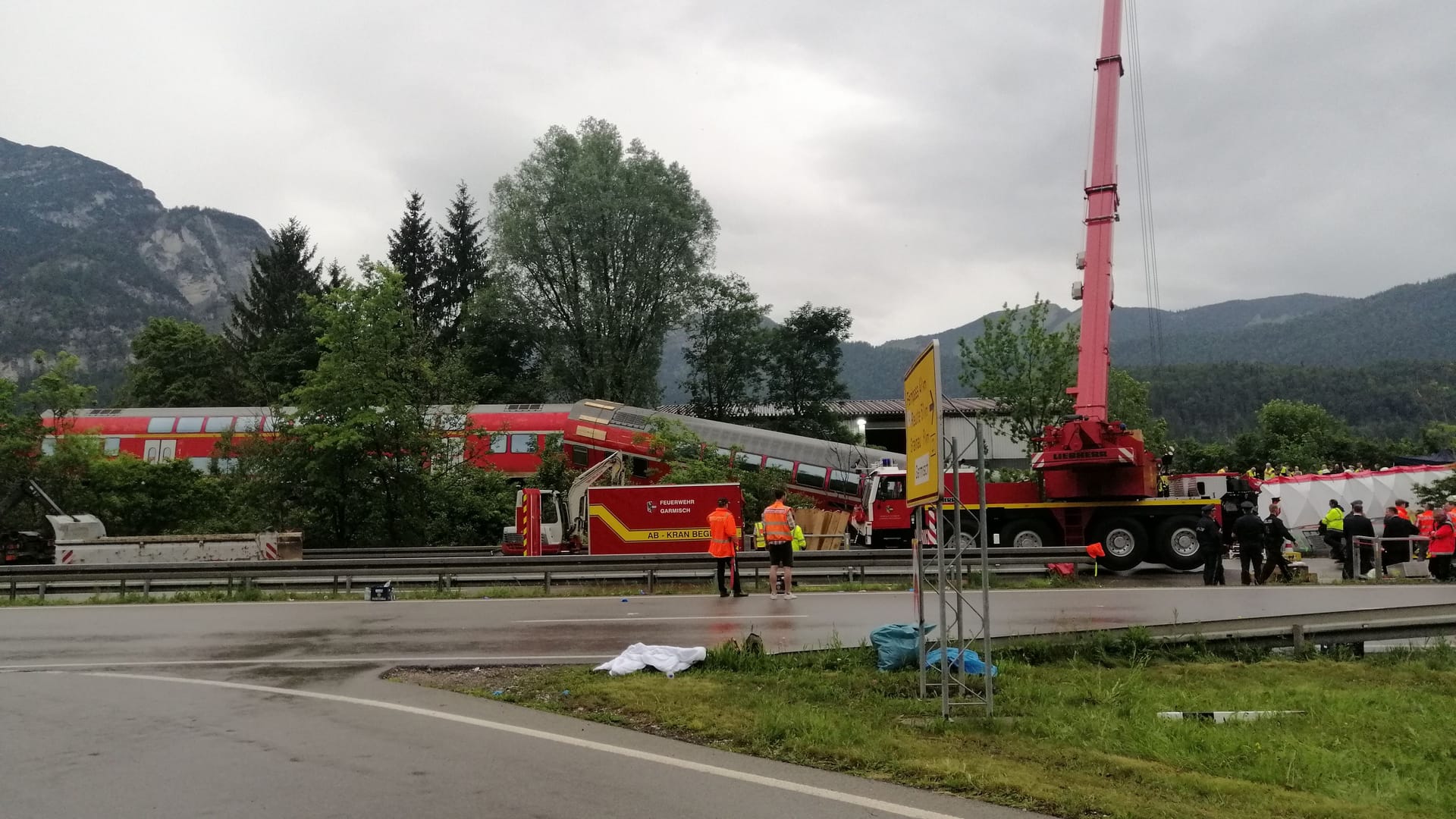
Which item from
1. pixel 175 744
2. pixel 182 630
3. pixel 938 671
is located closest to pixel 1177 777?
pixel 938 671

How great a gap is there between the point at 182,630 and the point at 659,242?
37017 mm

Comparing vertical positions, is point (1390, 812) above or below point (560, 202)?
below

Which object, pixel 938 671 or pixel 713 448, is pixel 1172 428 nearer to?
pixel 713 448

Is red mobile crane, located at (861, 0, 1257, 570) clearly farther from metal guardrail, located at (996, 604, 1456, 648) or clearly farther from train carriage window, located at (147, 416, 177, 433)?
train carriage window, located at (147, 416, 177, 433)

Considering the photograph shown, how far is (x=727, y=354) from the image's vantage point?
5622 centimetres

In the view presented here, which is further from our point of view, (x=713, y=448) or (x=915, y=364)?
(x=713, y=448)

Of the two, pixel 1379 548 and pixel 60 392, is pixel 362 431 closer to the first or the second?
pixel 60 392

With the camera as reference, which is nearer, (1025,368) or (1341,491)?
(1341,491)

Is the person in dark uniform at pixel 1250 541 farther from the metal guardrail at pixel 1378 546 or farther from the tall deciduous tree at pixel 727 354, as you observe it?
the tall deciduous tree at pixel 727 354

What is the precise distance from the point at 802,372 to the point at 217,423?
30609 millimetres

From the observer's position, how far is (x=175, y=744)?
7145 mm

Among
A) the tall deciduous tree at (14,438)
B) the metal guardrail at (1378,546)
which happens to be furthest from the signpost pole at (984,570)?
the tall deciduous tree at (14,438)

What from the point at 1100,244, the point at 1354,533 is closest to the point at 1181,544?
the point at 1354,533

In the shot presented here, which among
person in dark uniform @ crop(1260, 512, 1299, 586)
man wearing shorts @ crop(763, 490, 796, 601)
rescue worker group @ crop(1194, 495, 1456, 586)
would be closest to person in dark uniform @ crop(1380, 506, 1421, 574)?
rescue worker group @ crop(1194, 495, 1456, 586)
